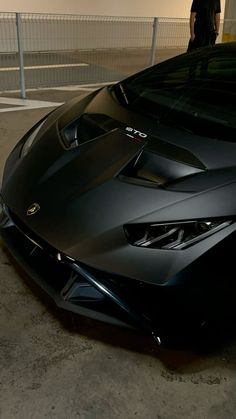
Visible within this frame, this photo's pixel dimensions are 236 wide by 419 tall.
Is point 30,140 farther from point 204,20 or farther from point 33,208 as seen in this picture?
point 204,20

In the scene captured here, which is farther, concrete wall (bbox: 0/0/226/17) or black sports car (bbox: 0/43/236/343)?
Answer: concrete wall (bbox: 0/0/226/17)

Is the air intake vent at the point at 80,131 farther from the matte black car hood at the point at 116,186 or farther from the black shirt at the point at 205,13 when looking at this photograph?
the black shirt at the point at 205,13

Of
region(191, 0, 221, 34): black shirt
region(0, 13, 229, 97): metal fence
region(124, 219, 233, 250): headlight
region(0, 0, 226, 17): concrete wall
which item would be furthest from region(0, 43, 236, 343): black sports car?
region(0, 0, 226, 17): concrete wall

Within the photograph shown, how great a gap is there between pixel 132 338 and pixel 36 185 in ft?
2.23

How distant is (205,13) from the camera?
4.51m

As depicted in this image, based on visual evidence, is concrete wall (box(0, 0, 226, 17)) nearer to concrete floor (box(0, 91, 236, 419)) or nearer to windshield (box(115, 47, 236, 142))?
windshield (box(115, 47, 236, 142))

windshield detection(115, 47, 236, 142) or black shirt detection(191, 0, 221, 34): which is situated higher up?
black shirt detection(191, 0, 221, 34)

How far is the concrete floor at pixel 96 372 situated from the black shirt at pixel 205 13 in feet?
13.4

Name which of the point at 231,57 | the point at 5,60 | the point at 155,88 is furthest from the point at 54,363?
the point at 5,60

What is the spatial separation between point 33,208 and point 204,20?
4066mm

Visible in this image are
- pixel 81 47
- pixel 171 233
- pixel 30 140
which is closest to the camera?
pixel 171 233

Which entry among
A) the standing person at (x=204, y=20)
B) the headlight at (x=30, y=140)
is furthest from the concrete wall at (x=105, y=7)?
the headlight at (x=30, y=140)

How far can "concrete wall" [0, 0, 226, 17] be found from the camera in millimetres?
6422

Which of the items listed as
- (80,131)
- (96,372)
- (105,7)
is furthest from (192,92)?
(105,7)
